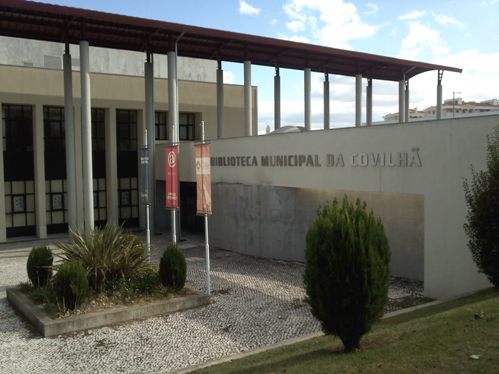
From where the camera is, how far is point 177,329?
1010 cm

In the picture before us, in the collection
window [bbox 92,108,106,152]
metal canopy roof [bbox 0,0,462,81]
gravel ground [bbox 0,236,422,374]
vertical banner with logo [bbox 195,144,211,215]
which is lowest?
gravel ground [bbox 0,236,422,374]

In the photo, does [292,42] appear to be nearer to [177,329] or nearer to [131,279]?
[131,279]

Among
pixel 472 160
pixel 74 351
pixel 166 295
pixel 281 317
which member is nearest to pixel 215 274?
pixel 166 295

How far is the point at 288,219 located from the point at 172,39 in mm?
9336

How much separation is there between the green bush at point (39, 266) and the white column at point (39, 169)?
11.9 m

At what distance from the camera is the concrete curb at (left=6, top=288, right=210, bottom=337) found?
9961mm

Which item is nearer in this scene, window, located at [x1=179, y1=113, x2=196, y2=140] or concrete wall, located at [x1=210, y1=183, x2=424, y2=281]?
concrete wall, located at [x1=210, y1=183, x2=424, y2=281]

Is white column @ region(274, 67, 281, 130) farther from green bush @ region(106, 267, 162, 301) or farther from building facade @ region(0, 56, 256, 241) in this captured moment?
green bush @ region(106, 267, 162, 301)

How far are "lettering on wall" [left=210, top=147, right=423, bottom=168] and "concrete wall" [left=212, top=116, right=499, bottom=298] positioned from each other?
0.08 ft

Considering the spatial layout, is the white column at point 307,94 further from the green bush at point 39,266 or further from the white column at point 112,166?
the green bush at point 39,266

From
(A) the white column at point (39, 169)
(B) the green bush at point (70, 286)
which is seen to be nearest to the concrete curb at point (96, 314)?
(B) the green bush at point (70, 286)

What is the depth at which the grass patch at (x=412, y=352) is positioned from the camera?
5.38 meters

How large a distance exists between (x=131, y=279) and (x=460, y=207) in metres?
7.71

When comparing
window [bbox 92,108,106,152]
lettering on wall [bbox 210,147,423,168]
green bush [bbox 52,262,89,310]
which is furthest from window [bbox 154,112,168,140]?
green bush [bbox 52,262,89,310]
